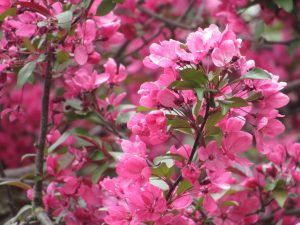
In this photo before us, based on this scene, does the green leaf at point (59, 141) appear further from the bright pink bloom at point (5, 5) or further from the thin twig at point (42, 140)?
the bright pink bloom at point (5, 5)

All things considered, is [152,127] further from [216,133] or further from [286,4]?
[286,4]

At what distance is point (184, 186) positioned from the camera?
45.1 inches

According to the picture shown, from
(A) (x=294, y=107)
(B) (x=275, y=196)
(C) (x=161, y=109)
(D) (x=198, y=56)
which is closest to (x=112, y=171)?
(B) (x=275, y=196)

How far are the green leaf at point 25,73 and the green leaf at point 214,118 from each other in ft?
1.50

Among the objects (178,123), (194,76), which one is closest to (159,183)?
(178,123)

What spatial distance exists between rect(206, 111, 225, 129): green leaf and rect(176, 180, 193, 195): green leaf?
0.12 metres

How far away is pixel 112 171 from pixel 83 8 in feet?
1.81

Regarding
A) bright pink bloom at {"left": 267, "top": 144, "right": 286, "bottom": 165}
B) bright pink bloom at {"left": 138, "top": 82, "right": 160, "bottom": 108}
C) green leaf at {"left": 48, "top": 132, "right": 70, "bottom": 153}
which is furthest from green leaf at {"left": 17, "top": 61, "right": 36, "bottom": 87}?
bright pink bloom at {"left": 267, "top": 144, "right": 286, "bottom": 165}

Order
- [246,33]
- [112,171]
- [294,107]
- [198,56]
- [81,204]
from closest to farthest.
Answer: [198,56] < [81,204] < [112,171] < [246,33] < [294,107]

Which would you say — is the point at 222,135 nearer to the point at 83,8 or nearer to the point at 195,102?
the point at 195,102

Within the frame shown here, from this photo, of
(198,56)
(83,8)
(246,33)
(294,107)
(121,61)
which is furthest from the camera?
(294,107)

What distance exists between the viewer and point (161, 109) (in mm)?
1123

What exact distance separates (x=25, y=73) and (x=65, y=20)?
18 centimetres

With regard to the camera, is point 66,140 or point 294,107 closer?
point 66,140
